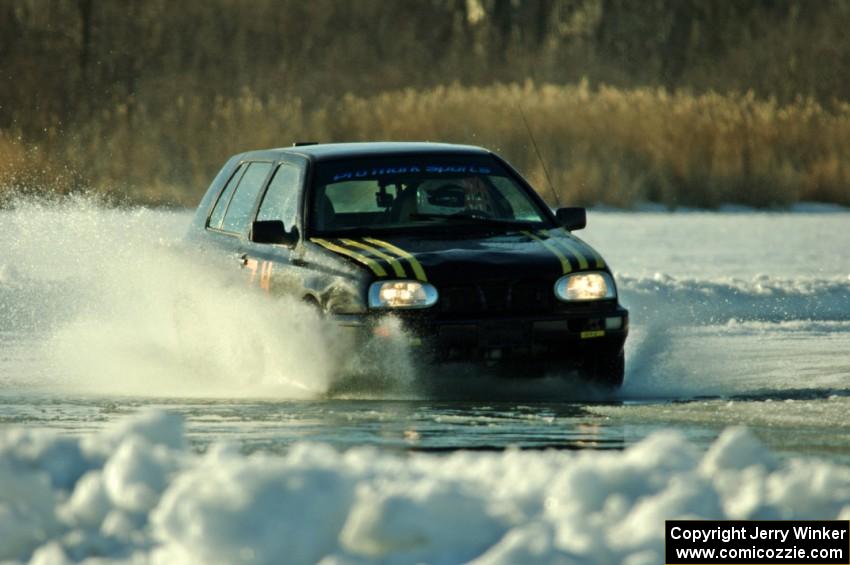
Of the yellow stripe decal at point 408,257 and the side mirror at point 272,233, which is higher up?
the side mirror at point 272,233

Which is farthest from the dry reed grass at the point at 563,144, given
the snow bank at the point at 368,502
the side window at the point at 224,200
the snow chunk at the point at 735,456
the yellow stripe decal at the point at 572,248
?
the snow bank at the point at 368,502

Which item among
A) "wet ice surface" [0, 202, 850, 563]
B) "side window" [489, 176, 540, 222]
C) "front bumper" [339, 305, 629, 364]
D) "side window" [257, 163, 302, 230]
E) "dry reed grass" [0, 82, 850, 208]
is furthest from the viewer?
"dry reed grass" [0, 82, 850, 208]

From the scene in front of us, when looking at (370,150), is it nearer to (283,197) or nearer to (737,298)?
(283,197)

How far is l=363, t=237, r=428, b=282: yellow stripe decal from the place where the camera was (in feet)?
32.4

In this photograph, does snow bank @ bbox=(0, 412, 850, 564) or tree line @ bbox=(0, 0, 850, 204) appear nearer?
snow bank @ bbox=(0, 412, 850, 564)

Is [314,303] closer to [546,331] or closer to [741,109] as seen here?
[546,331]

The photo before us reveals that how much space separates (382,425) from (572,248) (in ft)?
6.50

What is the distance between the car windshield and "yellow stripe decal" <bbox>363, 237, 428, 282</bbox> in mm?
355

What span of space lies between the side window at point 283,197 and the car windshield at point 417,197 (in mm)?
168

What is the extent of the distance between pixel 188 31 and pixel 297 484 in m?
39.9

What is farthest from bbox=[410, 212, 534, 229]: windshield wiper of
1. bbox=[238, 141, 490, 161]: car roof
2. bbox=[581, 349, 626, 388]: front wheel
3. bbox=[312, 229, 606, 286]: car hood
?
bbox=[581, 349, 626, 388]: front wheel

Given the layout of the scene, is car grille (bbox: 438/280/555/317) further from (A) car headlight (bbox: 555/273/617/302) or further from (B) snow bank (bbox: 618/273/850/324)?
(B) snow bank (bbox: 618/273/850/324)

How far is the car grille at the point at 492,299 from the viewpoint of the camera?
9.87 m

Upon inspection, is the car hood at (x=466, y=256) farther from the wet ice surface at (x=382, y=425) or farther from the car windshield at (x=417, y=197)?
the wet ice surface at (x=382, y=425)
